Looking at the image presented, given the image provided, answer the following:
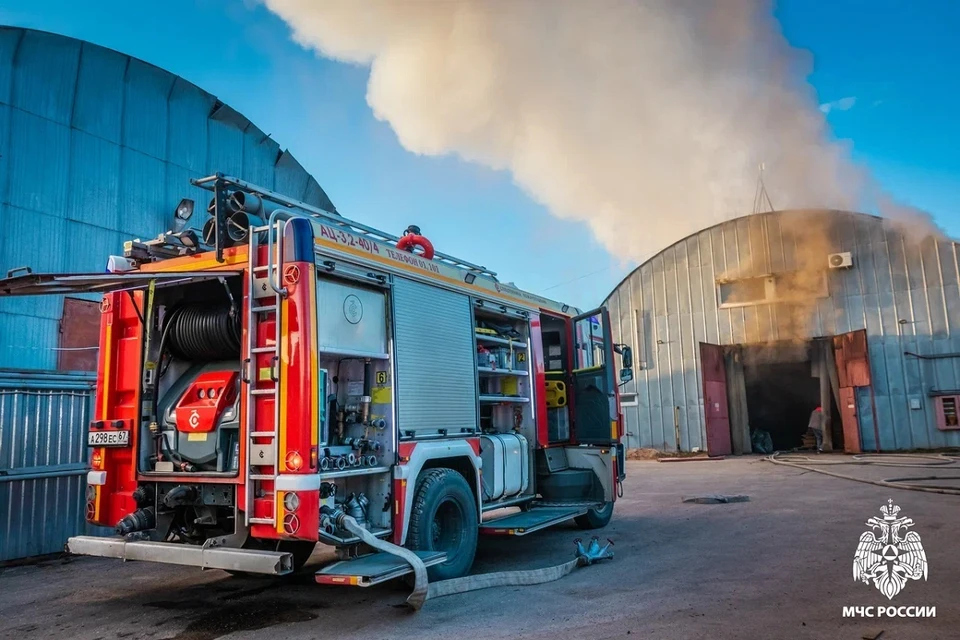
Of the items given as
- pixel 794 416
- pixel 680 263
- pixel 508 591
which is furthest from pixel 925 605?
pixel 794 416

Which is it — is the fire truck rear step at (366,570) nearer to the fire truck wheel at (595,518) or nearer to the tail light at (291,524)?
the tail light at (291,524)

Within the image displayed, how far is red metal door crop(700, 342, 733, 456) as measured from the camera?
23094 millimetres

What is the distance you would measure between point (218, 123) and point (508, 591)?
14295 millimetres

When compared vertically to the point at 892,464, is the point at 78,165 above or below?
above

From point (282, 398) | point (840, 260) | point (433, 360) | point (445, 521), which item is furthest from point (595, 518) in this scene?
point (840, 260)

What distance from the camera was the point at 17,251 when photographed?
40.4 ft

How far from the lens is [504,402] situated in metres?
8.55

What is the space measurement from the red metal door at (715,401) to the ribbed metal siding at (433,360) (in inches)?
692

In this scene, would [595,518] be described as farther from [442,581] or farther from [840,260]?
[840,260]

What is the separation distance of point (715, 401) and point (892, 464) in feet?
23.4

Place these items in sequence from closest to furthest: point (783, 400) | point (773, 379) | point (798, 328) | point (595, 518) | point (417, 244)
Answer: point (417, 244), point (595, 518), point (798, 328), point (773, 379), point (783, 400)

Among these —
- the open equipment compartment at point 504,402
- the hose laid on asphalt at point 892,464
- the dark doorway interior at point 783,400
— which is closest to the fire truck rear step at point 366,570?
the open equipment compartment at point 504,402

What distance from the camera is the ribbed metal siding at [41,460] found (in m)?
8.17

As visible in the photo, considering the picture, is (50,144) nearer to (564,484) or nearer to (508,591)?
(564,484)
